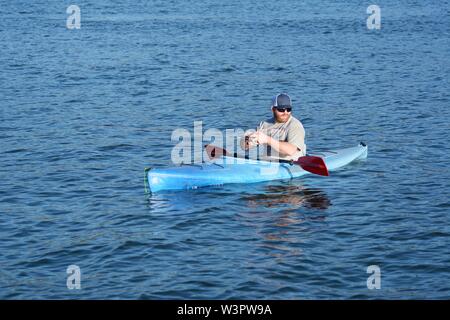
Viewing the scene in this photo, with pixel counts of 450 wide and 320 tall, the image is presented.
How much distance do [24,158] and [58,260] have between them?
692 centimetres

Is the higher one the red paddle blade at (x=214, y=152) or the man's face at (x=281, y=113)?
the man's face at (x=281, y=113)

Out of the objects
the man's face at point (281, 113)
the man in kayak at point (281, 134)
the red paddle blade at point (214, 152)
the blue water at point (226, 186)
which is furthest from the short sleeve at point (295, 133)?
the red paddle blade at point (214, 152)

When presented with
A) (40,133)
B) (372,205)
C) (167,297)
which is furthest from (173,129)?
(167,297)

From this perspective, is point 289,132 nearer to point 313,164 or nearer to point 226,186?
point 313,164

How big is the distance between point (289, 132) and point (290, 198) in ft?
4.31

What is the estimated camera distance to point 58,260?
13.7 m

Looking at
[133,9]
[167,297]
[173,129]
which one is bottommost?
[167,297]

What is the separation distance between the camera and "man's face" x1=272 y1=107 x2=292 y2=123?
16.6 m

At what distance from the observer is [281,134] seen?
55.6ft

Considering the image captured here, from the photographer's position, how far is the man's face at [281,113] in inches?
653

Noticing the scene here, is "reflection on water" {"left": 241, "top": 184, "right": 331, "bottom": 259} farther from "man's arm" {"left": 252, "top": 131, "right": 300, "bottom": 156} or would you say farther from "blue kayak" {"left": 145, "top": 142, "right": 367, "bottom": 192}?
"man's arm" {"left": 252, "top": 131, "right": 300, "bottom": 156}

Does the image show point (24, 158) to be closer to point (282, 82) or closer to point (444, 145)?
point (444, 145)

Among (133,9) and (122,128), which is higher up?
(133,9)

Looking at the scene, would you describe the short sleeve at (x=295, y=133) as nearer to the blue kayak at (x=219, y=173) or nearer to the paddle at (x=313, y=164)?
the paddle at (x=313, y=164)
